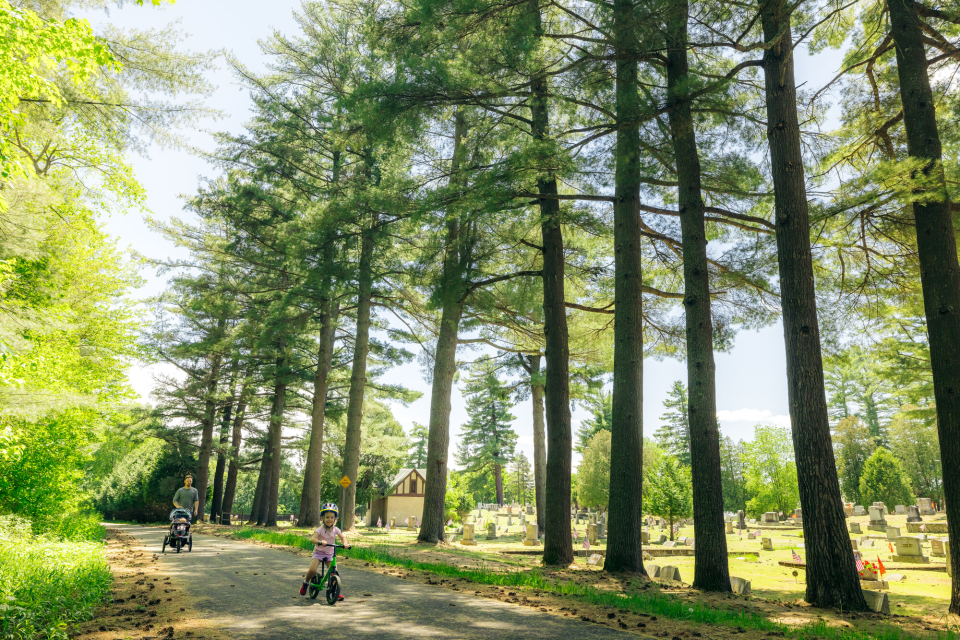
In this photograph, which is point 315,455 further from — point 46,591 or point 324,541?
point 46,591

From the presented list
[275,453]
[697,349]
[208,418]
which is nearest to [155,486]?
[208,418]

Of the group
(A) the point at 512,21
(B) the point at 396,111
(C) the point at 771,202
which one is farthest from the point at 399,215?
(C) the point at 771,202

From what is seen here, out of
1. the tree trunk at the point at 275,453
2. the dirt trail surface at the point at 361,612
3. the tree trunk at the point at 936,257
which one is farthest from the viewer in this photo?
the tree trunk at the point at 275,453

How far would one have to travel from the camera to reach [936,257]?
23.6 feet

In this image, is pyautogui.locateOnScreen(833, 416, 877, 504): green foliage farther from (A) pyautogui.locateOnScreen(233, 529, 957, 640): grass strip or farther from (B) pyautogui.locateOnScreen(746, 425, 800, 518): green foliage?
(A) pyautogui.locateOnScreen(233, 529, 957, 640): grass strip

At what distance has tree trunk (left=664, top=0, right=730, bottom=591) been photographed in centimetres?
789

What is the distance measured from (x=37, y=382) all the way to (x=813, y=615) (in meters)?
12.7

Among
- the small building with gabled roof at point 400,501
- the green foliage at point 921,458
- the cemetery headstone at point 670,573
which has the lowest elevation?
the small building with gabled roof at point 400,501

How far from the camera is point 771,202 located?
10266mm

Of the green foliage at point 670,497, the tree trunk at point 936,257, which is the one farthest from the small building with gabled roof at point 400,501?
the tree trunk at point 936,257

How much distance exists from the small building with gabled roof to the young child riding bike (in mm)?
31549

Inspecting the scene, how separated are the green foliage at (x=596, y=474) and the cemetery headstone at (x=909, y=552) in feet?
52.8

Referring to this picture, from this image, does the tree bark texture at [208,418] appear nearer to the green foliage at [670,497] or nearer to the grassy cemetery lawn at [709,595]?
the grassy cemetery lawn at [709,595]

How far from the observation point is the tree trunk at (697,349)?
25.9 ft
